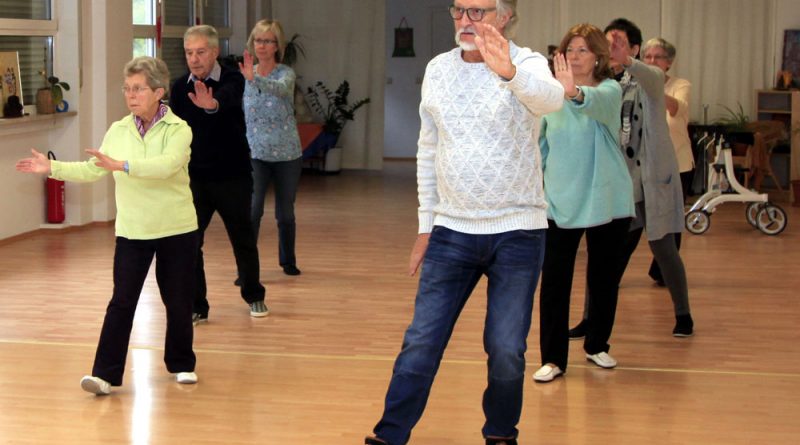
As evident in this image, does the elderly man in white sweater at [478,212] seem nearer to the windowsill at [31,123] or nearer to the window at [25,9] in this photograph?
the windowsill at [31,123]

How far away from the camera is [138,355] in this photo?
17.7 feet

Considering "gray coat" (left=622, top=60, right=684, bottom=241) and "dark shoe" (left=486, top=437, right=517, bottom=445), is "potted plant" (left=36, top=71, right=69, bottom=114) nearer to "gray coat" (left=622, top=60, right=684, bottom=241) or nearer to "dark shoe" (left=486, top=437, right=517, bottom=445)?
"gray coat" (left=622, top=60, right=684, bottom=241)

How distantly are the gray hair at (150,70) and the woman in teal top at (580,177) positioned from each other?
60.2 inches

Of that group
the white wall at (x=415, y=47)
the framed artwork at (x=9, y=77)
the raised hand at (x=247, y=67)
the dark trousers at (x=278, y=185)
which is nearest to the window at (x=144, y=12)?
the framed artwork at (x=9, y=77)

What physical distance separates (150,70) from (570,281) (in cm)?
185

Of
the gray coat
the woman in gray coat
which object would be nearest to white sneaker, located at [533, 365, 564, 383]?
the woman in gray coat

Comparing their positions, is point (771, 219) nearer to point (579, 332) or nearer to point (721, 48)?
point (721, 48)

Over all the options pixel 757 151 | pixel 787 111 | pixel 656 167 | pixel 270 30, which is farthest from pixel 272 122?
pixel 787 111

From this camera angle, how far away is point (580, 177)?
4.84m

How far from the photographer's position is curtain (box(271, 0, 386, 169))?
15.6 meters

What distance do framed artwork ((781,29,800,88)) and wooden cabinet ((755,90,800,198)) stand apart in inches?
10.7

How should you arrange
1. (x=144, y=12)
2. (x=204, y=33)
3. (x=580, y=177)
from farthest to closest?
1. (x=144, y=12)
2. (x=204, y=33)
3. (x=580, y=177)

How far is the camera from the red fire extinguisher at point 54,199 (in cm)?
943

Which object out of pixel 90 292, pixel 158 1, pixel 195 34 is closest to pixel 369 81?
pixel 158 1
